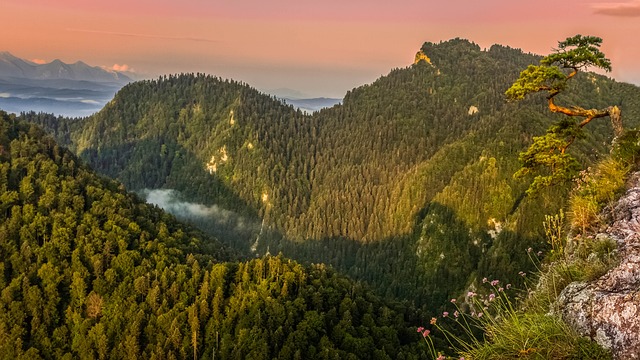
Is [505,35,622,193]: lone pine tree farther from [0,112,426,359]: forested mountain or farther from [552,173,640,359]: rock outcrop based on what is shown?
[0,112,426,359]: forested mountain

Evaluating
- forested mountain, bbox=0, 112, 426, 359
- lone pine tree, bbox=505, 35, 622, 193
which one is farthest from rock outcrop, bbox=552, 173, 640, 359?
forested mountain, bbox=0, 112, 426, 359

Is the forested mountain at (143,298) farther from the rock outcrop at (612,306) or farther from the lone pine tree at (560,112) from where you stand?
the rock outcrop at (612,306)

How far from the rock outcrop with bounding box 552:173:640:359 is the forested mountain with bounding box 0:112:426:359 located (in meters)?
75.7

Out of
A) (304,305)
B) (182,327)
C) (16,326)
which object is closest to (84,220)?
(16,326)

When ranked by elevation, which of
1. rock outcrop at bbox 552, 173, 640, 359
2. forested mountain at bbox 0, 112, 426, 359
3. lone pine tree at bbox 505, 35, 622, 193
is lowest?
forested mountain at bbox 0, 112, 426, 359

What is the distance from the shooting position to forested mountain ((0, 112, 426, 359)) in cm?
9081

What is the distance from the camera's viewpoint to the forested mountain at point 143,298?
90.8m

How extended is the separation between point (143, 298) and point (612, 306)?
328 ft

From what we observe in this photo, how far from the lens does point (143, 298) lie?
99.9 m

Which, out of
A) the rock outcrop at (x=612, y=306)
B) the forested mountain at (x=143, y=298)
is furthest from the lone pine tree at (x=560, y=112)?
the forested mountain at (x=143, y=298)

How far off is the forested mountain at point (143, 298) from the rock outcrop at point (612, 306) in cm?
7575

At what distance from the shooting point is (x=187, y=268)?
10519 cm

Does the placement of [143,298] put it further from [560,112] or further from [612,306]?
[612,306]

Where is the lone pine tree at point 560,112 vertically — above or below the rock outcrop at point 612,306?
above
